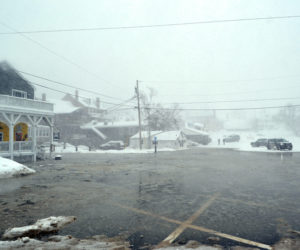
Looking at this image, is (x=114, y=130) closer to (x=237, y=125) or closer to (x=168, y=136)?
(x=168, y=136)

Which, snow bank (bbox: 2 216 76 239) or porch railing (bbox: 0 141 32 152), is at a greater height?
porch railing (bbox: 0 141 32 152)

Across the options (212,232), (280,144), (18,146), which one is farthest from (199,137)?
(212,232)

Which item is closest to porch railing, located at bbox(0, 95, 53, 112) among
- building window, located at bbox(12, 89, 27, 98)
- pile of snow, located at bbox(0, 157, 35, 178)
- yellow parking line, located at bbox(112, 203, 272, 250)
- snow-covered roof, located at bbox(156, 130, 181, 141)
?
building window, located at bbox(12, 89, 27, 98)

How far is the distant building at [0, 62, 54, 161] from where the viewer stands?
1711 centimetres

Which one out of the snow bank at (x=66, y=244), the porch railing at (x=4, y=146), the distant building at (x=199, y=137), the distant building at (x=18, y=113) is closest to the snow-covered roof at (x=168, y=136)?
the distant building at (x=199, y=137)

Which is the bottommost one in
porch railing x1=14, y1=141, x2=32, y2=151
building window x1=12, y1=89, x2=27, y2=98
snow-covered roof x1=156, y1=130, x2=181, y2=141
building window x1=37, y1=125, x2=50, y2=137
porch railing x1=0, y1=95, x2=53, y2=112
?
porch railing x1=14, y1=141, x2=32, y2=151

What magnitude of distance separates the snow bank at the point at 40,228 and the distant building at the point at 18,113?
1438 centimetres

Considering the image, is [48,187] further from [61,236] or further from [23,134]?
[23,134]

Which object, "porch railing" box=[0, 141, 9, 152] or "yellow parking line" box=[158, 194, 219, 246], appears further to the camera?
"porch railing" box=[0, 141, 9, 152]

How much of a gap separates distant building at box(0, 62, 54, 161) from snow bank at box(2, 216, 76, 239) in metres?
14.4

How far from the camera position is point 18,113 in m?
17.8

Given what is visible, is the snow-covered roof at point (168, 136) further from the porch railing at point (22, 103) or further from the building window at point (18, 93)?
the building window at point (18, 93)

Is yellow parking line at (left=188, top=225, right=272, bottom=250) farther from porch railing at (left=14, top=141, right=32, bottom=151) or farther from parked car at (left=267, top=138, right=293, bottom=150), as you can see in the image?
parked car at (left=267, top=138, right=293, bottom=150)

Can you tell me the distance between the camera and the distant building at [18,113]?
56.1ft
